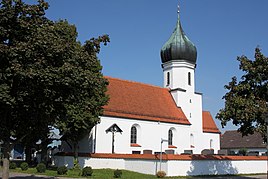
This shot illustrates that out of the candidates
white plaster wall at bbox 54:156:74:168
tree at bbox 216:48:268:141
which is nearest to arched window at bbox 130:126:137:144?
white plaster wall at bbox 54:156:74:168

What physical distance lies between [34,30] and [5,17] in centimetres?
122

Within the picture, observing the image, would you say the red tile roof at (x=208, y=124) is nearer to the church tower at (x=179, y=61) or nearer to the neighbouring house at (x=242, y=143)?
the neighbouring house at (x=242, y=143)

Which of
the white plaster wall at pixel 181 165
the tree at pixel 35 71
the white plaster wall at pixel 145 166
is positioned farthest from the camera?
the white plaster wall at pixel 145 166

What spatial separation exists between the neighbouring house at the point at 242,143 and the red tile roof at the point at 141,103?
62.2ft

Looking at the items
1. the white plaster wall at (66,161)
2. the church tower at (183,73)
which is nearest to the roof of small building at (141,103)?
the church tower at (183,73)

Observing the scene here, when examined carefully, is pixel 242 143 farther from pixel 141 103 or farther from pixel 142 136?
pixel 142 136

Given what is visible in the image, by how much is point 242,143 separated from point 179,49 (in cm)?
2821

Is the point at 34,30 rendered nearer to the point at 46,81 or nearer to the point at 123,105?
the point at 46,81

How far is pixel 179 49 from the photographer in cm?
5150

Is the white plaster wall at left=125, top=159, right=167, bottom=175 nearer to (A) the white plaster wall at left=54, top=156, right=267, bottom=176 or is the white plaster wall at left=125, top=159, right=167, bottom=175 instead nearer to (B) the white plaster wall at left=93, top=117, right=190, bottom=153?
(A) the white plaster wall at left=54, top=156, right=267, bottom=176

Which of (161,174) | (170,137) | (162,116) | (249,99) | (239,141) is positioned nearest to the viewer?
(249,99)

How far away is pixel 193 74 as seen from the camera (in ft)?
174

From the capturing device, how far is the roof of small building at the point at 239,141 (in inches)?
2601

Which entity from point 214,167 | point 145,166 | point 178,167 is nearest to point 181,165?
point 178,167
